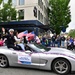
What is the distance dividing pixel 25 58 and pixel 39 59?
2.06 feet

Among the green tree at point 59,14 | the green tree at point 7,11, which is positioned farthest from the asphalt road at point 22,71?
the green tree at point 59,14

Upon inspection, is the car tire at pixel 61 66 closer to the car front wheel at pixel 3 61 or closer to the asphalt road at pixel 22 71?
the asphalt road at pixel 22 71

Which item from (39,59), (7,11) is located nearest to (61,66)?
(39,59)

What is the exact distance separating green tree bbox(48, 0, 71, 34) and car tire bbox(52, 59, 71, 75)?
4153 cm

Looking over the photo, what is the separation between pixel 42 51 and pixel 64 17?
42.0 m

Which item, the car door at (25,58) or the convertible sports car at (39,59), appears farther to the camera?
the car door at (25,58)

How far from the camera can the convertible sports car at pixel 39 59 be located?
282 inches

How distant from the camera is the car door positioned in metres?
7.60

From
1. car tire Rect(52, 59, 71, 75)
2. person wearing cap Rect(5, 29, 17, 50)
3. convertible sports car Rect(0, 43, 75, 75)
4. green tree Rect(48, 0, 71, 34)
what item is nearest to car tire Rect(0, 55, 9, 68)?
convertible sports car Rect(0, 43, 75, 75)

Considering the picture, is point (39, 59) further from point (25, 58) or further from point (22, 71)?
point (22, 71)

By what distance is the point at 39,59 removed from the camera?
750cm

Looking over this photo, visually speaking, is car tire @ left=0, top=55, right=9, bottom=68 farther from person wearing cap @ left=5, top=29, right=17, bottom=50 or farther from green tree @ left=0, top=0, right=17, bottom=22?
green tree @ left=0, top=0, right=17, bottom=22


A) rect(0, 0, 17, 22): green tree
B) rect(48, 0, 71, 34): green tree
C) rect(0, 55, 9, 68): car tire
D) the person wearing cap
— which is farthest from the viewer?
rect(48, 0, 71, 34): green tree

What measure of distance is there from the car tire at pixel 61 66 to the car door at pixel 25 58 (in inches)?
26.8
